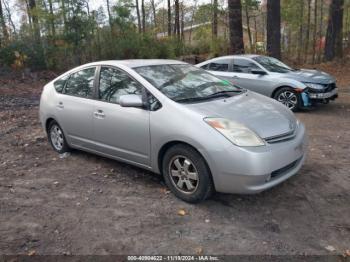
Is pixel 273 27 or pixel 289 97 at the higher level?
pixel 273 27

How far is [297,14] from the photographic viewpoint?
71.8 feet

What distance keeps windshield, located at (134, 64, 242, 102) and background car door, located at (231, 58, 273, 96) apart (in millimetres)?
4412

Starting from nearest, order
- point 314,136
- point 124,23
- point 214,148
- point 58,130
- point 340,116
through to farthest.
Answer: point 214,148 < point 58,130 < point 314,136 < point 340,116 < point 124,23

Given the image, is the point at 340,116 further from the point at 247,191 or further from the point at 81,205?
the point at 81,205

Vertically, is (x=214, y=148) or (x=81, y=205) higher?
(x=214, y=148)

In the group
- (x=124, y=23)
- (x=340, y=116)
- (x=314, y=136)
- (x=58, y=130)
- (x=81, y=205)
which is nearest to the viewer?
(x=81, y=205)

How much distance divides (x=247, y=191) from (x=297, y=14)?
20.3 m

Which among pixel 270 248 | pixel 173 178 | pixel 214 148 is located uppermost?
pixel 214 148

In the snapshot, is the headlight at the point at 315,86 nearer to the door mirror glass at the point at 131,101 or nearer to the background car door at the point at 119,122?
the background car door at the point at 119,122

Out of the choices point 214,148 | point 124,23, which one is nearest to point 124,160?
point 214,148

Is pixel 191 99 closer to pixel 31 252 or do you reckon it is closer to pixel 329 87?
pixel 31 252

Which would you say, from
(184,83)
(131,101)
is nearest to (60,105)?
(131,101)

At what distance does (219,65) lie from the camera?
34.8 feet

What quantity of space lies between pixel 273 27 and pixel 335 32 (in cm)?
439
